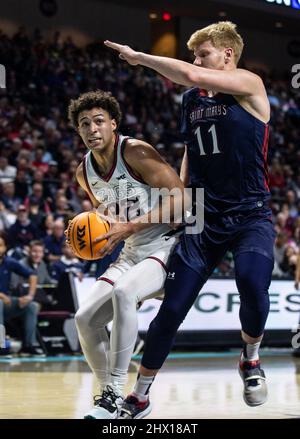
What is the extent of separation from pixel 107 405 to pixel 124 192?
4.36 feet

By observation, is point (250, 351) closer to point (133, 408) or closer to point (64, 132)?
point (133, 408)

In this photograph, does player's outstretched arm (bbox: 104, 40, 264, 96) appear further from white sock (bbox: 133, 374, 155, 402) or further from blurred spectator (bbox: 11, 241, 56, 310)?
blurred spectator (bbox: 11, 241, 56, 310)

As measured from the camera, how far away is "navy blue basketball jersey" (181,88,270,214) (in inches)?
192

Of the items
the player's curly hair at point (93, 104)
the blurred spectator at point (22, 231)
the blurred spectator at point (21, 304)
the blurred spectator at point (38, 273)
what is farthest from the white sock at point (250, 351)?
the blurred spectator at point (22, 231)

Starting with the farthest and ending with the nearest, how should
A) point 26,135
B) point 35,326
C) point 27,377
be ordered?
point 26,135 < point 35,326 < point 27,377

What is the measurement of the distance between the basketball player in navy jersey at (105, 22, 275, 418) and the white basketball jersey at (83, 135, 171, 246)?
1.13 ft

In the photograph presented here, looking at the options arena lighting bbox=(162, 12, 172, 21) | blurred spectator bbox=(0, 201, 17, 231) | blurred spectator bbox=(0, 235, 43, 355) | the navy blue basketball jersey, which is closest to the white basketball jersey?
the navy blue basketball jersey

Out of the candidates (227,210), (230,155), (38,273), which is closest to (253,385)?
(227,210)

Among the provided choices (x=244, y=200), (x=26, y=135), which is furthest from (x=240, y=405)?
(x=26, y=135)

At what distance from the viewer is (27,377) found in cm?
829

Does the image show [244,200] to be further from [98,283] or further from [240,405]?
[240,405]

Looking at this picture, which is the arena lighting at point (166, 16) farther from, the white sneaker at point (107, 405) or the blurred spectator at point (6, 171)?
the white sneaker at point (107, 405)

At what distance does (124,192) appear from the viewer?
211 inches

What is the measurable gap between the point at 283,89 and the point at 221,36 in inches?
773
